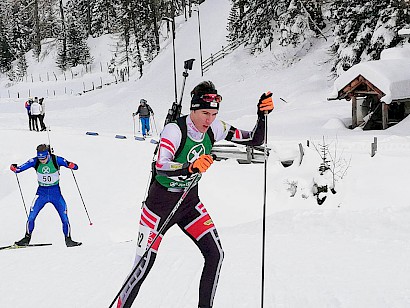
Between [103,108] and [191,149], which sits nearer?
[191,149]

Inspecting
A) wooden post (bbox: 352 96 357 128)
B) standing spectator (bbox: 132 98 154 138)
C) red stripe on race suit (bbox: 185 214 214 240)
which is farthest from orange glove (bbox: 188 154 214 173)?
standing spectator (bbox: 132 98 154 138)

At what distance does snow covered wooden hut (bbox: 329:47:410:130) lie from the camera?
734 inches

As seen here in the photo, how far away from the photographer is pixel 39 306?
5.47 meters

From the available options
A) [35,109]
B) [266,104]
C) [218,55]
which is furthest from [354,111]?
[218,55]

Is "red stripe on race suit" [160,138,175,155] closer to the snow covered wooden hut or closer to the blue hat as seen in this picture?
the blue hat

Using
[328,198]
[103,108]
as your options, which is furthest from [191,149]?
[103,108]

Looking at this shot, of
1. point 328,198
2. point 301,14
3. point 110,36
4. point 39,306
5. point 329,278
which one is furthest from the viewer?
point 110,36

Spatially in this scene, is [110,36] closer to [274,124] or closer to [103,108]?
[103,108]

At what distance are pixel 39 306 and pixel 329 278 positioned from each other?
10.7 feet

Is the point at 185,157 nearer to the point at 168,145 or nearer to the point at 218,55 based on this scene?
the point at 168,145

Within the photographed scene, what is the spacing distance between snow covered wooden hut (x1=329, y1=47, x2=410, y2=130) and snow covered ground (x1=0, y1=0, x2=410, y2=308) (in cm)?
102

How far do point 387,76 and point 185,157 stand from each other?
16319 mm

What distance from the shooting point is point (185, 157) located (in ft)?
14.1

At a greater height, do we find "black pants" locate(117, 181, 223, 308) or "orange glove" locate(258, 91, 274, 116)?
"orange glove" locate(258, 91, 274, 116)
